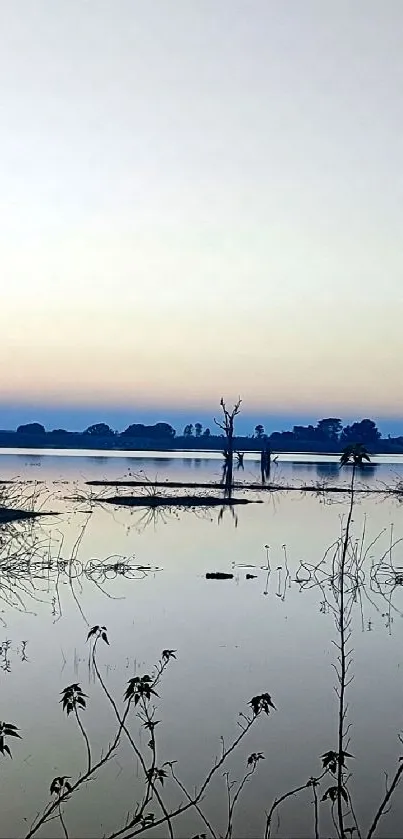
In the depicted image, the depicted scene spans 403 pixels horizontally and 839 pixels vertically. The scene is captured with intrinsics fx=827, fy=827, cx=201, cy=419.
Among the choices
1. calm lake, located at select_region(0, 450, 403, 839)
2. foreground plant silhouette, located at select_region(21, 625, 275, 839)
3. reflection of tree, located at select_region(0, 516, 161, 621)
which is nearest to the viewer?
foreground plant silhouette, located at select_region(21, 625, 275, 839)

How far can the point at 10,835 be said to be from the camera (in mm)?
4613

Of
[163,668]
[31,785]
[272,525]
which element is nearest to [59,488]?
[272,525]

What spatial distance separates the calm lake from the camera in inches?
202

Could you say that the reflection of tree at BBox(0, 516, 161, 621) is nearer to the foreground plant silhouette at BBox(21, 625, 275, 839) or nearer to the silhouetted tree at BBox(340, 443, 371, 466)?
the foreground plant silhouette at BBox(21, 625, 275, 839)

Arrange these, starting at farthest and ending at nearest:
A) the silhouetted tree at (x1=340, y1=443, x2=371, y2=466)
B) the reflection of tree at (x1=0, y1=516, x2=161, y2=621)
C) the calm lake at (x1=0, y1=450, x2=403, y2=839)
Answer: the reflection of tree at (x1=0, y1=516, x2=161, y2=621), the silhouetted tree at (x1=340, y1=443, x2=371, y2=466), the calm lake at (x1=0, y1=450, x2=403, y2=839)

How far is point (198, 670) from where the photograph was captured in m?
7.87

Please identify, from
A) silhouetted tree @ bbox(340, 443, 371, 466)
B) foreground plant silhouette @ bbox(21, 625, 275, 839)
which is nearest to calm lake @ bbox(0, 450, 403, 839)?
foreground plant silhouette @ bbox(21, 625, 275, 839)

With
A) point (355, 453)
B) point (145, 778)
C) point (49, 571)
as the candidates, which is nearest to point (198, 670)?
point (145, 778)

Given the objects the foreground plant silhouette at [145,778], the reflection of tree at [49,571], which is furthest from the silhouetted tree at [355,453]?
the reflection of tree at [49,571]

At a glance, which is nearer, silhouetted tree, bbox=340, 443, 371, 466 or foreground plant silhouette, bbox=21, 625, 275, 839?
foreground plant silhouette, bbox=21, 625, 275, 839

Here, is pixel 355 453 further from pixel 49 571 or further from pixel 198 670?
pixel 49 571

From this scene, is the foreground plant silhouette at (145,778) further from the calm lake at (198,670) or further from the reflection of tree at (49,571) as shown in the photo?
the reflection of tree at (49,571)

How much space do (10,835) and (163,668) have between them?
10.7 feet

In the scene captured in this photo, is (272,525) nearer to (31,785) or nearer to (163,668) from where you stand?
(163,668)
